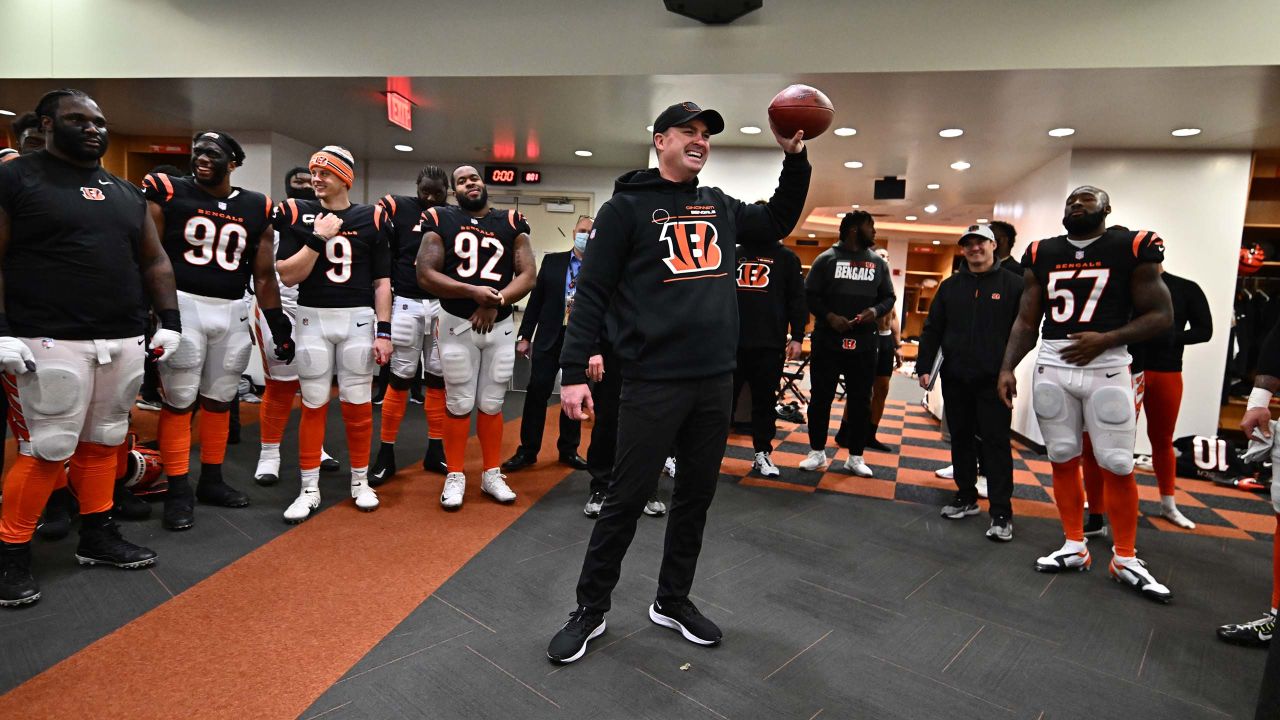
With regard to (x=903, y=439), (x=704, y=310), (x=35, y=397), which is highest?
(x=704, y=310)

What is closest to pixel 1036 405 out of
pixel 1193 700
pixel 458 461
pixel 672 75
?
pixel 1193 700

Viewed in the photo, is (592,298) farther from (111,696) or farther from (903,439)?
(903,439)

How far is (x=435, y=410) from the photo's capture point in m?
3.91

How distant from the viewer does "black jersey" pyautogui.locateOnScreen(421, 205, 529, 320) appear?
10.8 feet

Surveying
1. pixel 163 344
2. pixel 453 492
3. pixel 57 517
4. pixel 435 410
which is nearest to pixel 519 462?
pixel 435 410

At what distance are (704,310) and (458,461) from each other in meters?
2.00

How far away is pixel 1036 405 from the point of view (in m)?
2.94

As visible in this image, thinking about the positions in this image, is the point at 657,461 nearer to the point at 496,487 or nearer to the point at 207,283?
the point at 496,487

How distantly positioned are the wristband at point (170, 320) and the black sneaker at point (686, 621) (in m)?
2.18

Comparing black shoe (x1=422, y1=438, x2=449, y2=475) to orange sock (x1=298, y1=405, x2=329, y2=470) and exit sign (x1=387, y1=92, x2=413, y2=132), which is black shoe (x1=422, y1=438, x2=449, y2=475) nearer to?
orange sock (x1=298, y1=405, x2=329, y2=470)

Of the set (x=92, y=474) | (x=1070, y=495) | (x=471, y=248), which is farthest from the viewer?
(x=471, y=248)

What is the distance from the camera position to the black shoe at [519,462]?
423cm

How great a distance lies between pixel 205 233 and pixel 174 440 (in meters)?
0.96

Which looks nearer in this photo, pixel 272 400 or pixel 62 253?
pixel 62 253
